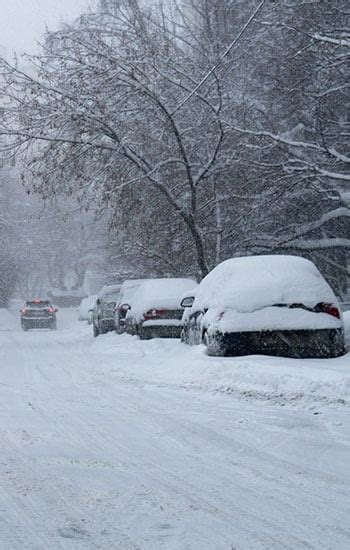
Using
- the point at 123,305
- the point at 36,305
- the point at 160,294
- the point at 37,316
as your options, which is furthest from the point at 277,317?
the point at 36,305

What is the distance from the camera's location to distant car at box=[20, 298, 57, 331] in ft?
128

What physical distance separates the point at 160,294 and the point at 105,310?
7.08 meters

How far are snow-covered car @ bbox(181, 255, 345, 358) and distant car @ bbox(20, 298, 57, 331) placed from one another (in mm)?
29547

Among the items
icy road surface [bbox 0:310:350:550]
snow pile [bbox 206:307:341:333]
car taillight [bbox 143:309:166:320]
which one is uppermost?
car taillight [bbox 143:309:166:320]

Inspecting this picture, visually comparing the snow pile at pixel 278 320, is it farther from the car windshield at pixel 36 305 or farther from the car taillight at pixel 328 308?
the car windshield at pixel 36 305

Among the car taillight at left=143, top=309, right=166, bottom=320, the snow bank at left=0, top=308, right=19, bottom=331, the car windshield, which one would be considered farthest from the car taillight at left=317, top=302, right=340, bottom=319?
the snow bank at left=0, top=308, right=19, bottom=331

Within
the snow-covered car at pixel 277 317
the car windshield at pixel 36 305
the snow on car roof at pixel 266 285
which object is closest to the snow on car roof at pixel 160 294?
the snow on car roof at pixel 266 285

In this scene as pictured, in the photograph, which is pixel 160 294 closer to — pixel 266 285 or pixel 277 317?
pixel 266 285

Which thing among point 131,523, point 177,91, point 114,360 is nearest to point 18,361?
point 114,360

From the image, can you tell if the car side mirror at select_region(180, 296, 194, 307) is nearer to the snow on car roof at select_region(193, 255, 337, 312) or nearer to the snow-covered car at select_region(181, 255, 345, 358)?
the snow on car roof at select_region(193, 255, 337, 312)

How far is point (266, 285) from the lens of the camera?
10.2 metres

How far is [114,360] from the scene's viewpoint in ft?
47.3

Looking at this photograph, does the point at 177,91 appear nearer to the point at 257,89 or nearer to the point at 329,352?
the point at 257,89

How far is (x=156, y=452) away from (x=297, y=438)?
1239 mm
